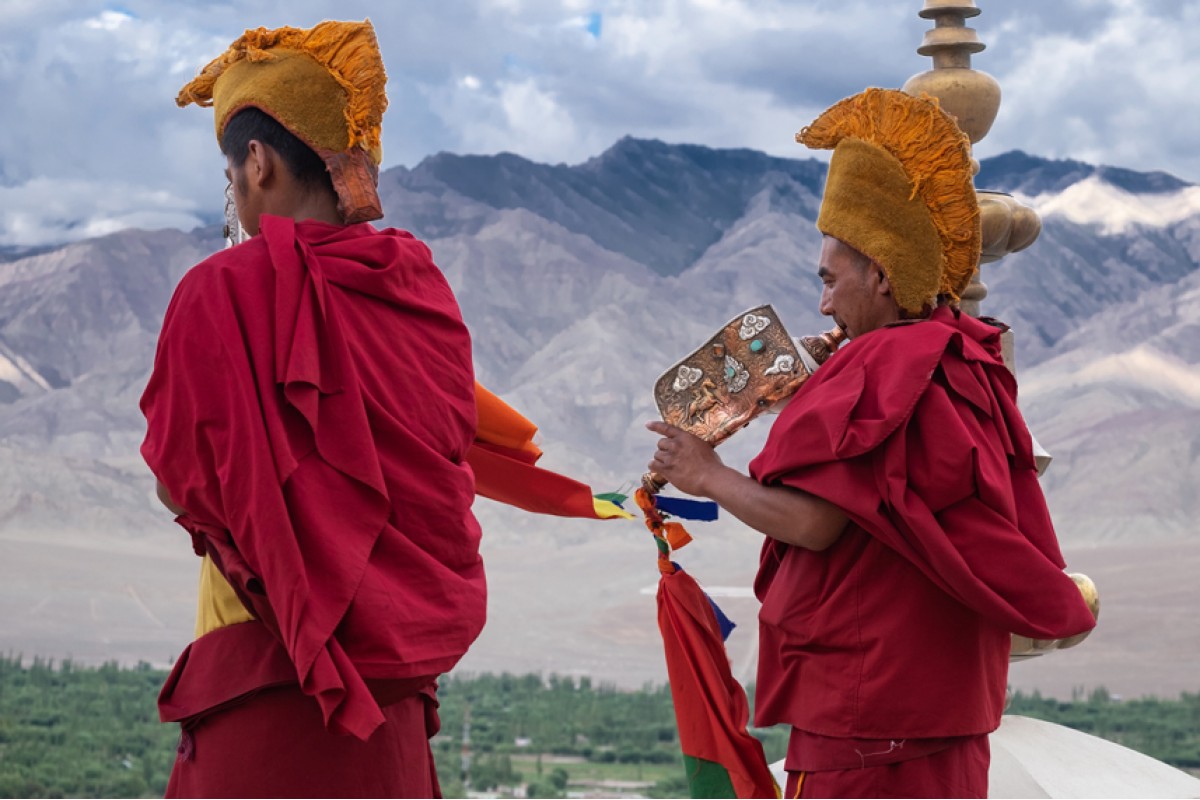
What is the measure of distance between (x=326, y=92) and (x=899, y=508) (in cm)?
98

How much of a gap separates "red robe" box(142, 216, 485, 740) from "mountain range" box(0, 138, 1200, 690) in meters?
14.1

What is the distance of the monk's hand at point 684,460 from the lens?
239 centimetres

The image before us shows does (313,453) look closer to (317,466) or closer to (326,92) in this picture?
(317,466)

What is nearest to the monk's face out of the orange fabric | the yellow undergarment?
the orange fabric

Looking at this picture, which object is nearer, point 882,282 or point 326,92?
point 326,92

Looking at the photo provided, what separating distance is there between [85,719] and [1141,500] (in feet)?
40.6

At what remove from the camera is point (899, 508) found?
215 cm

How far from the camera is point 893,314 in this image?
7.80 feet

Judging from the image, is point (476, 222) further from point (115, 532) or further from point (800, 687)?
point (800, 687)

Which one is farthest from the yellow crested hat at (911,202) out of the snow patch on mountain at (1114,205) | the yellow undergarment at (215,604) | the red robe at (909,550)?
the snow patch on mountain at (1114,205)

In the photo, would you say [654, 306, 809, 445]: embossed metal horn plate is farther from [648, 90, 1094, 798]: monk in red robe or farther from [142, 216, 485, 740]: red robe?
[142, 216, 485, 740]: red robe

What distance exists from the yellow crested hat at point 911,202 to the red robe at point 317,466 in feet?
2.41

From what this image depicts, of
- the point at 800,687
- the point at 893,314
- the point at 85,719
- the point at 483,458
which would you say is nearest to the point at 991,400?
the point at 893,314

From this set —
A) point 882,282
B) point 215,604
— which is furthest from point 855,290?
point 215,604
